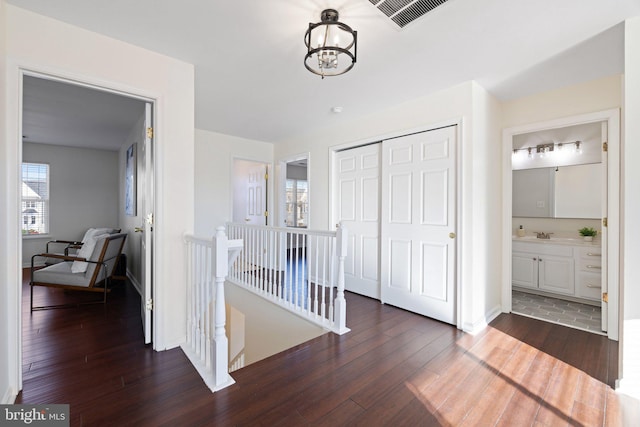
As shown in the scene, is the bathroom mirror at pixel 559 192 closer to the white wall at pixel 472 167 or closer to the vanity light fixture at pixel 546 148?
the vanity light fixture at pixel 546 148

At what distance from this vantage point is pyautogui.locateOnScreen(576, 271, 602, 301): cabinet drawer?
3.24m

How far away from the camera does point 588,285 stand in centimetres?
329

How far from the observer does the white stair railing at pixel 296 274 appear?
2648 mm

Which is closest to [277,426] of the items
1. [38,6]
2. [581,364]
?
[581,364]

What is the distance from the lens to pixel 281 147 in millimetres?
4980

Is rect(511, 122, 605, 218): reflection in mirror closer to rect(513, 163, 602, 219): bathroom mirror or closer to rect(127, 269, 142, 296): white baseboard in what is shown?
rect(513, 163, 602, 219): bathroom mirror

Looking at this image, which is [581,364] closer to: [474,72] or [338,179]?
[474,72]

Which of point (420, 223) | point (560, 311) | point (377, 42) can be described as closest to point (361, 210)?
point (420, 223)

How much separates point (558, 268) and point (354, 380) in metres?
3.30

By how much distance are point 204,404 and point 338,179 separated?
3058 millimetres

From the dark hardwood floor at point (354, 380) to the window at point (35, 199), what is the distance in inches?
147

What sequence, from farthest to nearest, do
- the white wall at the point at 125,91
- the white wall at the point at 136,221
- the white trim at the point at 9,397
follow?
the white wall at the point at 136,221
the white wall at the point at 125,91
the white trim at the point at 9,397

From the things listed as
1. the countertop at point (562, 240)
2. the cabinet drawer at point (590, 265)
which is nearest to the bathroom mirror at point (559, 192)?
the countertop at point (562, 240)

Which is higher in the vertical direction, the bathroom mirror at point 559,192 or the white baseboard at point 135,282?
the bathroom mirror at point 559,192
